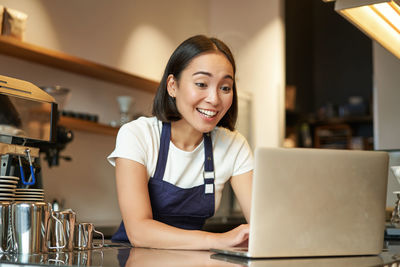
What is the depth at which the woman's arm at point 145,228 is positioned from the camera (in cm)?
135

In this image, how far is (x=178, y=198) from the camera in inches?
71.8

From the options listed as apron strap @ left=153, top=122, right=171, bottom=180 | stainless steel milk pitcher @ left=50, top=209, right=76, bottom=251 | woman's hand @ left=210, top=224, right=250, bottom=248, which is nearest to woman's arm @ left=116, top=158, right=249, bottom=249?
woman's hand @ left=210, top=224, right=250, bottom=248

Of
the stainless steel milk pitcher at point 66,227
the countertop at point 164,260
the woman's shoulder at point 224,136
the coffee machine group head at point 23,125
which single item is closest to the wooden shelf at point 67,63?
the coffee machine group head at point 23,125

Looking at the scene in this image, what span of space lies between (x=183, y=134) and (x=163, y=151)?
0.39 ft

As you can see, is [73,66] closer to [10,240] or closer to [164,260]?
[10,240]

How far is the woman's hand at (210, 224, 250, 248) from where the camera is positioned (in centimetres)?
130

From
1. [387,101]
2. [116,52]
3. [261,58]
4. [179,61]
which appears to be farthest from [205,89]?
[261,58]

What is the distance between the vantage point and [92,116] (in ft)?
11.2

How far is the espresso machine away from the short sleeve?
0.22 m

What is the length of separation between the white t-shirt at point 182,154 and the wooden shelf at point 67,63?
1.37 metres

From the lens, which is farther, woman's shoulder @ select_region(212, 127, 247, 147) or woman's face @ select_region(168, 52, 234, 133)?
woman's shoulder @ select_region(212, 127, 247, 147)

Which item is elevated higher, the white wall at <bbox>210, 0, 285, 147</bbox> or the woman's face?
the white wall at <bbox>210, 0, 285, 147</bbox>

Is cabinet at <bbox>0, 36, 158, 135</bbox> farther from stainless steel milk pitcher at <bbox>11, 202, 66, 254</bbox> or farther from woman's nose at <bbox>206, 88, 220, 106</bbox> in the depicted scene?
stainless steel milk pitcher at <bbox>11, 202, 66, 254</bbox>

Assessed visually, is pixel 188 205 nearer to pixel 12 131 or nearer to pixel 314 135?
pixel 12 131
